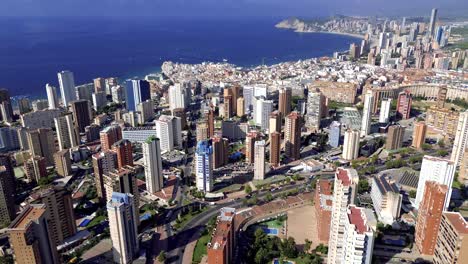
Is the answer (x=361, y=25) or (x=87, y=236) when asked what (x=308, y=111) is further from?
(x=361, y=25)

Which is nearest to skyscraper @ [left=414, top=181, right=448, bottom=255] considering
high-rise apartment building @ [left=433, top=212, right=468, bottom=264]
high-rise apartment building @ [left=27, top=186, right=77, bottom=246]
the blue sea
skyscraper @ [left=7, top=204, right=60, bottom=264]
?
high-rise apartment building @ [left=433, top=212, right=468, bottom=264]

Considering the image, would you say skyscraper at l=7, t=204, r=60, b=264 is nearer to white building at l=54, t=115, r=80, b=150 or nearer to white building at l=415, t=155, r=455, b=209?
white building at l=54, t=115, r=80, b=150

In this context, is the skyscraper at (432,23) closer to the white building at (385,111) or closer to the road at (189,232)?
the white building at (385,111)

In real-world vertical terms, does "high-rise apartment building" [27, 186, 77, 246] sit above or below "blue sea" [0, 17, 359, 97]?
below

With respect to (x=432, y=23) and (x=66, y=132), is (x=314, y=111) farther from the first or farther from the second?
(x=432, y=23)

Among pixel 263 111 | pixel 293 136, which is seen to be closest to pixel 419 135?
pixel 293 136
